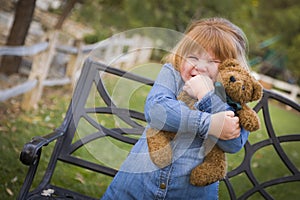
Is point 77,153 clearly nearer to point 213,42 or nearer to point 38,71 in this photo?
point 38,71

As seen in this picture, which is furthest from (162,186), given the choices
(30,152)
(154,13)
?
(154,13)

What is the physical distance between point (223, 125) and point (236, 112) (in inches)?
4.4

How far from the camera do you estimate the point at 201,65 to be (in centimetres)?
161

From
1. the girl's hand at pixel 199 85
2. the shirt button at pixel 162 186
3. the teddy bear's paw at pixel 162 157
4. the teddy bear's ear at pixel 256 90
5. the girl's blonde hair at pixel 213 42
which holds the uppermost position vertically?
the girl's blonde hair at pixel 213 42

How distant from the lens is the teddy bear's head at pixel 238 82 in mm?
1552

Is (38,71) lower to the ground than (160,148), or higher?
lower

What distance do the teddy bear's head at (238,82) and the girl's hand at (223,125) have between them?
0.23 feet

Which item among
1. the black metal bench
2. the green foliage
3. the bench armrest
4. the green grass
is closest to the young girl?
the green grass

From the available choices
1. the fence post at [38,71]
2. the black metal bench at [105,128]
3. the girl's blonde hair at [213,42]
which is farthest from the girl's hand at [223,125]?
the fence post at [38,71]

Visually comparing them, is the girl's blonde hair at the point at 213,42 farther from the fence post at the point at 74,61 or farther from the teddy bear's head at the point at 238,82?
the fence post at the point at 74,61

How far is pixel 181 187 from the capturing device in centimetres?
169

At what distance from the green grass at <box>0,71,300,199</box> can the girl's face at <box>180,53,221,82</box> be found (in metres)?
0.36

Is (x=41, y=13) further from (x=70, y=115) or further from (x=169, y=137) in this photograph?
(x=169, y=137)

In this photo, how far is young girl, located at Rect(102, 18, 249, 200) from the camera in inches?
61.6
